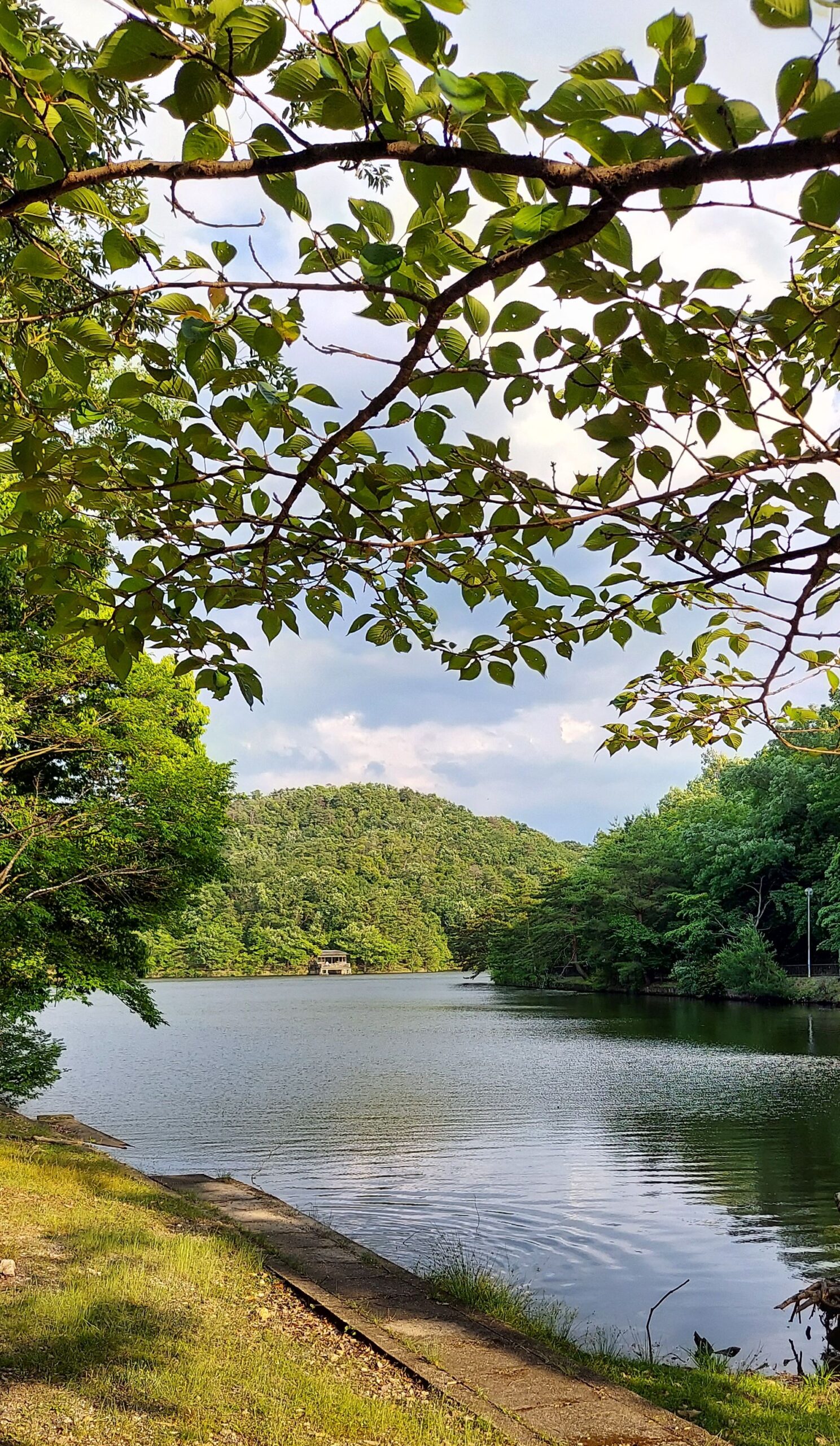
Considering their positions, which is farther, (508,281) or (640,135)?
(508,281)

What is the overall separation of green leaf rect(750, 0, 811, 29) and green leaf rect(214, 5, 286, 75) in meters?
0.49

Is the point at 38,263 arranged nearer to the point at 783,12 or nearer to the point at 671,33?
the point at 671,33

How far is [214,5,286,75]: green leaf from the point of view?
3.57 ft

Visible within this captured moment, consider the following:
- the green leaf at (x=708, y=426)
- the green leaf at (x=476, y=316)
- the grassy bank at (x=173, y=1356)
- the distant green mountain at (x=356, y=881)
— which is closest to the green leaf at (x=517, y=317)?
the green leaf at (x=476, y=316)

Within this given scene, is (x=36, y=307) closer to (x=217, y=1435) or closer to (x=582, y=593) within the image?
(x=582, y=593)

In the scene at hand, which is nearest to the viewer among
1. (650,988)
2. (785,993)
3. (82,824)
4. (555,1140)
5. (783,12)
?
(783,12)

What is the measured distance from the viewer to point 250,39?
1.11m

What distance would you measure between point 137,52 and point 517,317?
0.67 m

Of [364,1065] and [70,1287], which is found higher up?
[70,1287]

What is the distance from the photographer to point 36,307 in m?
1.74

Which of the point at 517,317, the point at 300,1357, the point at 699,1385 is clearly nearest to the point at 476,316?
the point at 517,317

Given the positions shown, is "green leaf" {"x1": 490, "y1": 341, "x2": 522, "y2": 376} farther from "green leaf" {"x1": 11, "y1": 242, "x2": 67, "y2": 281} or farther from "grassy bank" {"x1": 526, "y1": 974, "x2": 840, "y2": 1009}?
"grassy bank" {"x1": 526, "y1": 974, "x2": 840, "y2": 1009}

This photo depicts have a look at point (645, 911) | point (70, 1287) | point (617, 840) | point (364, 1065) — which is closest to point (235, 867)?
point (617, 840)

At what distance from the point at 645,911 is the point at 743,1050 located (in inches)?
906
